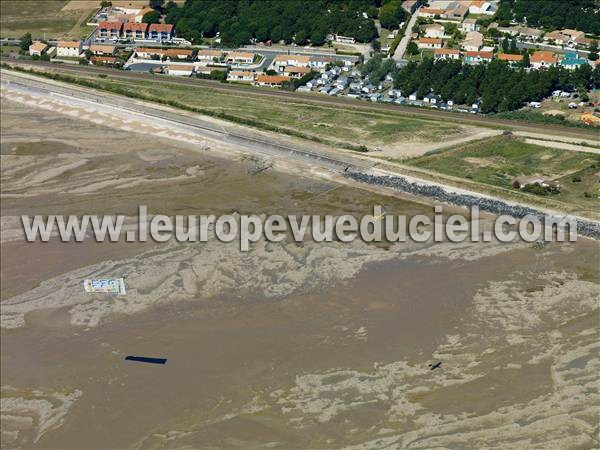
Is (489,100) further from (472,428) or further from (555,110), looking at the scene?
(472,428)

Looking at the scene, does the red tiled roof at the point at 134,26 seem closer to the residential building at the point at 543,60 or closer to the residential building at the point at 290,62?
the residential building at the point at 290,62

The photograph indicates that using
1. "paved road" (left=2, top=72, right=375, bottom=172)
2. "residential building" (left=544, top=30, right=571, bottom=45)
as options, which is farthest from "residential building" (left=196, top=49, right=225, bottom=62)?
"residential building" (left=544, top=30, right=571, bottom=45)

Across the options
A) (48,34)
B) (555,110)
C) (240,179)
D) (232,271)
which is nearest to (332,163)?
(240,179)

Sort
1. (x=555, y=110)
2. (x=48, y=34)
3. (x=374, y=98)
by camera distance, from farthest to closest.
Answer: (x=48, y=34)
(x=374, y=98)
(x=555, y=110)

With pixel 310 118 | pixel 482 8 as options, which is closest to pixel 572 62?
pixel 482 8

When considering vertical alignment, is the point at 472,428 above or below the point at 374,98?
below

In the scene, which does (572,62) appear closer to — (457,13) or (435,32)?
(435,32)

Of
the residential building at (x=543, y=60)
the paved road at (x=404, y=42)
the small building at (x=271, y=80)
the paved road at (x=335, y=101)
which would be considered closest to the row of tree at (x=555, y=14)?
the paved road at (x=404, y=42)
